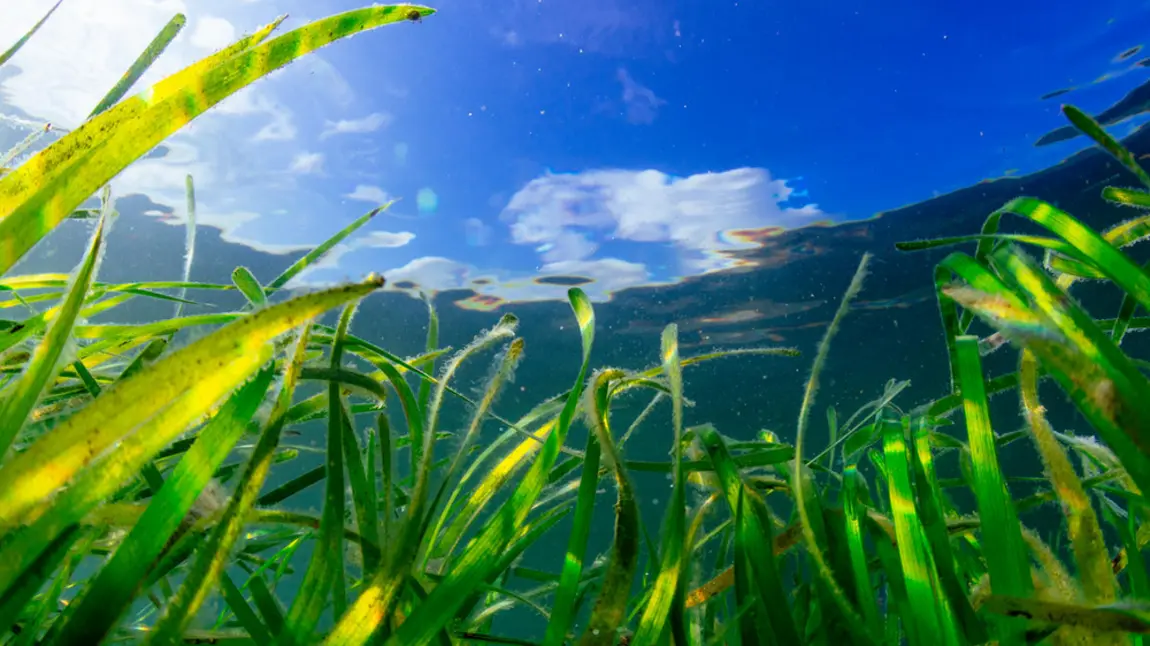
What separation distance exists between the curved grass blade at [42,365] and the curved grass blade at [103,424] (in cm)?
11

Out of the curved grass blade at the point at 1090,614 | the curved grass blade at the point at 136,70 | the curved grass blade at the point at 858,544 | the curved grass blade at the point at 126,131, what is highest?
the curved grass blade at the point at 136,70

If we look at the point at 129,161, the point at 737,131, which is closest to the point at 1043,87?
the point at 737,131

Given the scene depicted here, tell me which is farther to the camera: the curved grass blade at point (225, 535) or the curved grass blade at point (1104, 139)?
the curved grass blade at point (1104, 139)

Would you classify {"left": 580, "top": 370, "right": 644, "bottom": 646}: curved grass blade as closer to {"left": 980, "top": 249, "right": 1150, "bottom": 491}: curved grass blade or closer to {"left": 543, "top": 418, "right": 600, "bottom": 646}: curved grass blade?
{"left": 543, "top": 418, "right": 600, "bottom": 646}: curved grass blade

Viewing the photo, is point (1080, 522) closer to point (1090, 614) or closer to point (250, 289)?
point (1090, 614)

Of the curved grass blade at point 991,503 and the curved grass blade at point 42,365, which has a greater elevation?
the curved grass blade at point 42,365

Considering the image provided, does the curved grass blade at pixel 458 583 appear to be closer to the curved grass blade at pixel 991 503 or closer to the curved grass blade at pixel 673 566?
the curved grass blade at pixel 673 566

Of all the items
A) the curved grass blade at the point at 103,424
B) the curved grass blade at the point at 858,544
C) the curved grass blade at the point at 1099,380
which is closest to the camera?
the curved grass blade at the point at 103,424

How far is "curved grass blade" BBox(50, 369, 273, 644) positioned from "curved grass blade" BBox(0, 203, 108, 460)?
16cm

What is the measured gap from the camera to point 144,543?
1.72ft

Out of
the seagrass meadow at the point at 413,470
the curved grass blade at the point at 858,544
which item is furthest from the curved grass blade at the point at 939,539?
the curved grass blade at the point at 858,544

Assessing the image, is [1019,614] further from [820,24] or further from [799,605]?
[820,24]

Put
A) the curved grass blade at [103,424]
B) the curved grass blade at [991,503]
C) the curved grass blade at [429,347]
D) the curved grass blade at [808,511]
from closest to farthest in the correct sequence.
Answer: the curved grass blade at [103,424], the curved grass blade at [991,503], the curved grass blade at [808,511], the curved grass blade at [429,347]

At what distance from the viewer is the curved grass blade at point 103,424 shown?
1.56ft
